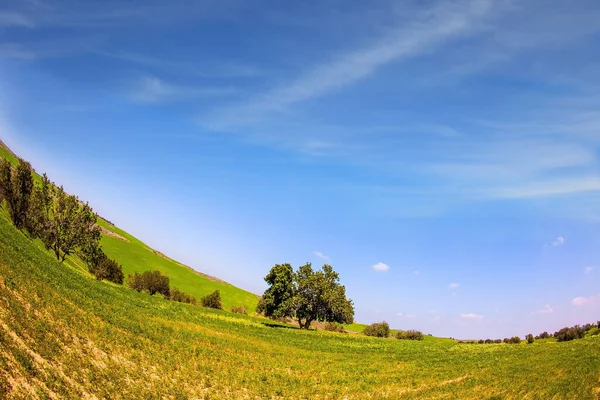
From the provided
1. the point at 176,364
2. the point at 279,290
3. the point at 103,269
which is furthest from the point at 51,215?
the point at 176,364

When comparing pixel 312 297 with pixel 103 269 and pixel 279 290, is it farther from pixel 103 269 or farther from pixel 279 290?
pixel 103 269

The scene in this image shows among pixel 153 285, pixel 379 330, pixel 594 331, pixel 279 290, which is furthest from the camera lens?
pixel 153 285

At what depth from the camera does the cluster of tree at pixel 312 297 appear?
7675 cm

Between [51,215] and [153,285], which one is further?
[153,285]

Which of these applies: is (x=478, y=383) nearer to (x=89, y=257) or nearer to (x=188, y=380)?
(x=188, y=380)

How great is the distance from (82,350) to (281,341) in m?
35.2

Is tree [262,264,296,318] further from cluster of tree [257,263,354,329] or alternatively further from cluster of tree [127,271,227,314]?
cluster of tree [127,271,227,314]

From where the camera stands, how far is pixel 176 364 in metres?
31.1

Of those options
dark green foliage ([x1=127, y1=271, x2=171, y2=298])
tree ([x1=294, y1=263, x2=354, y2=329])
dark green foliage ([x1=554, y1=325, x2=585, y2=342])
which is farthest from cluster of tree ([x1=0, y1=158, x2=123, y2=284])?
dark green foliage ([x1=554, y1=325, x2=585, y2=342])

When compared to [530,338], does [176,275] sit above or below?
below

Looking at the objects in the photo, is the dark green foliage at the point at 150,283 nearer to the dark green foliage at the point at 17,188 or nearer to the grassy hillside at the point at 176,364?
the dark green foliage at the point at 17,188

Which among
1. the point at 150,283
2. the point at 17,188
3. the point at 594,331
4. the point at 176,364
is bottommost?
the point at 150,283

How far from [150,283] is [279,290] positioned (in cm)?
5961

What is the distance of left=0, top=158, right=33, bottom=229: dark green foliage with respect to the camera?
86.3 m
